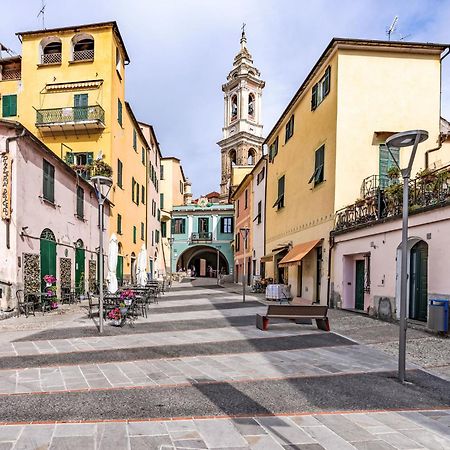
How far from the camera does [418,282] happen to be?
9.90 metres

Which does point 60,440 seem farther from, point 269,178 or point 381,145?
point 269,178

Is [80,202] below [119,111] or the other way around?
below

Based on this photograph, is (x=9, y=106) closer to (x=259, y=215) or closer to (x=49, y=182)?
(x=49, y=182)

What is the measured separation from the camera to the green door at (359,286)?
1306cm

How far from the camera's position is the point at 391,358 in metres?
6.64

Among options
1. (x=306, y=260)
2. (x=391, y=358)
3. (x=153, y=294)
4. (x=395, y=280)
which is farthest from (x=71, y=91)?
(x=391, y=358)

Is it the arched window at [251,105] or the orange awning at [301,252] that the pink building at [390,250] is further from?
the arched window at [251,105]

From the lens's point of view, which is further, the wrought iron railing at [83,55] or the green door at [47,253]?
the wrought iron railing at [83,55]

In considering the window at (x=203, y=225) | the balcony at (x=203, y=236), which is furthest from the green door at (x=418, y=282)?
the window at (x=203, y=225)

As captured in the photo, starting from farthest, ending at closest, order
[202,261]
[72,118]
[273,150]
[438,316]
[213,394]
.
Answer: [202,261] < [273,150] < [72,118] < [438,316] < [213,394]

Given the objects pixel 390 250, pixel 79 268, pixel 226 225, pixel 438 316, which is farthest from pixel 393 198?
pixel 226 225

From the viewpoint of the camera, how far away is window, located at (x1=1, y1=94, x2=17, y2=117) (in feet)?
→ 71.2

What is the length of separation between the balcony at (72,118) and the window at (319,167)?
37.8ft

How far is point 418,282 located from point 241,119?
163ft
